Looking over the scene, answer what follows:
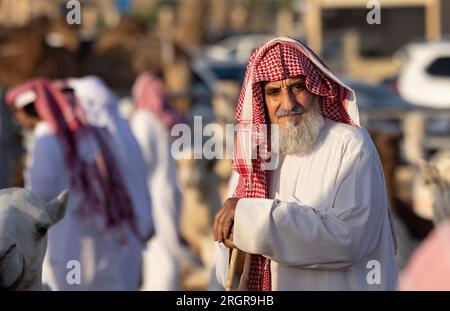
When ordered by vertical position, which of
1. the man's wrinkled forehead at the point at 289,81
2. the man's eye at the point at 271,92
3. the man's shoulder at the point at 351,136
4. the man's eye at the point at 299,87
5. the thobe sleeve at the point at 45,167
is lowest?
the thobe sleeve at the point at 45,167

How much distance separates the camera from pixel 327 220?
556 centimetres

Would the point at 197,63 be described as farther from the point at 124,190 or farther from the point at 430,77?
the point at 124,190

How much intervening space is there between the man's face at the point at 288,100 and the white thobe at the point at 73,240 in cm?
321

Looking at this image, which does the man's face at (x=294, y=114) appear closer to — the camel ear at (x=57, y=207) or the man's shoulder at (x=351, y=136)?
the man's shoulder at (x=351, y=136)

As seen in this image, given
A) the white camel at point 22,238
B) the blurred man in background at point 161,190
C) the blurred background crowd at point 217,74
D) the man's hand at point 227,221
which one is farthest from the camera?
the blurred background crowd at point 217,74

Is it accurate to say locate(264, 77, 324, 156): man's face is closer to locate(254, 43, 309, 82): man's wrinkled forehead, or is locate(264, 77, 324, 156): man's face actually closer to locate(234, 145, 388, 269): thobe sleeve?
locate(254, 43, 309, 82): man's wrinkled forehead

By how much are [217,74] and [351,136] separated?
21103 mm

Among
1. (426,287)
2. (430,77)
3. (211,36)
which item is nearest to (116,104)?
(426,287)

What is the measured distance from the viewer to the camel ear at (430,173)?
22.9 feet

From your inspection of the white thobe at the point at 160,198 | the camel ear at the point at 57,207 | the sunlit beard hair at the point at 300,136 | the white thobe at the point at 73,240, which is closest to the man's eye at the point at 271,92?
the sunlit beard hair at the point at 300,136

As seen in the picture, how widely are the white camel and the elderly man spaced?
0.67 meters

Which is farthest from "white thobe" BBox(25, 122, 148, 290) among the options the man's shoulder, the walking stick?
the man's shoulder

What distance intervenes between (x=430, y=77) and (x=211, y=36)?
1809 centimetres
